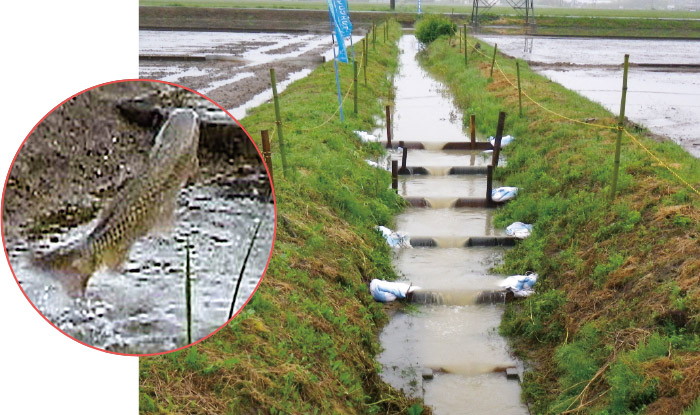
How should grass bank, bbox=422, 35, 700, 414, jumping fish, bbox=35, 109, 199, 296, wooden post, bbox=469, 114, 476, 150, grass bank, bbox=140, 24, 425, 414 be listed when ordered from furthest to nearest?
wooden post, bbox=469, 114, 476, 150
grass bank, bbox=422, 35, 700, 414
grass bank, bbox=140, 24, 425, 414
jumping fish, bbox=35, 109, 199, 296

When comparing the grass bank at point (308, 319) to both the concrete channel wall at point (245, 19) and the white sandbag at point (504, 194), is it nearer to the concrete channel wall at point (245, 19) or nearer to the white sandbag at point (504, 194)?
the white sandbag at point (504, 194)

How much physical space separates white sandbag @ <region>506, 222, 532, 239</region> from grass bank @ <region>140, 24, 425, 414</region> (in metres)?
1.88

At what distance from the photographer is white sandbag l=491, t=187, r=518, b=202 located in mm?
11664

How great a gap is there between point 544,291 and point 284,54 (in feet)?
91.8

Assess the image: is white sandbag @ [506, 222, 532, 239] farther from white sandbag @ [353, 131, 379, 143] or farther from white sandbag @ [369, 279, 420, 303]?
white sandbag @ [353, 131, 379, 143]

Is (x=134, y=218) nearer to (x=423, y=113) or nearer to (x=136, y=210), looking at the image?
(x=136, y=210)

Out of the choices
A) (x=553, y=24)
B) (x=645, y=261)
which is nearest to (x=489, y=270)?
(x=645, y=261)

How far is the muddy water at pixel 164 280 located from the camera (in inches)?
61.3

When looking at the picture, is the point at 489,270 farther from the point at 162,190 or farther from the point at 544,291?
the point at 162,190

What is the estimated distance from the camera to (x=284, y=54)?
34406 mm

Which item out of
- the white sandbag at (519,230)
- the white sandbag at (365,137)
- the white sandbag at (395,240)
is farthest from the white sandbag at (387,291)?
the white sandbag at (365,137)

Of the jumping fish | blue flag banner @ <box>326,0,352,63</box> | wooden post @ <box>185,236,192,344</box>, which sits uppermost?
blue flag banner @ <box>326,0,352,63</box>

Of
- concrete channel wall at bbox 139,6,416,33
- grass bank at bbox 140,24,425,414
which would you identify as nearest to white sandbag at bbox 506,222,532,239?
Result: grass bank at bbox 140,24,425,414

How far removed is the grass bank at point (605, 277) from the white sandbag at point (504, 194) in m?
0.18
